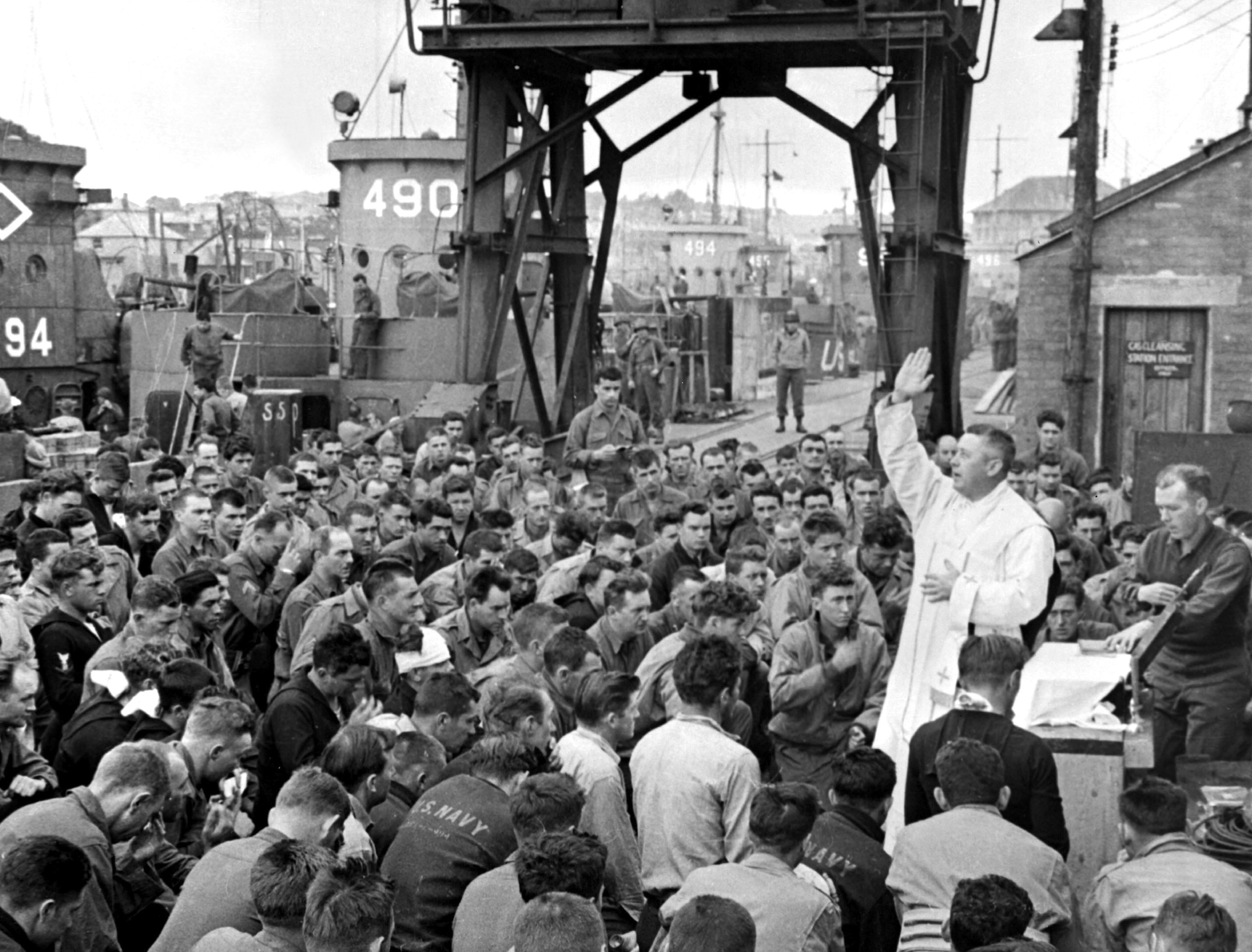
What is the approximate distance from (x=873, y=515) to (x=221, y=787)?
5300mm

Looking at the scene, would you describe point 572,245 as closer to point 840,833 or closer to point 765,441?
point 765,441

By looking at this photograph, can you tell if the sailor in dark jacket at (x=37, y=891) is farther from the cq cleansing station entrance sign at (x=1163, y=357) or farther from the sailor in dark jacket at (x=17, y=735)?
the cq cleansing station entrance sign at (x=1163, y=357)

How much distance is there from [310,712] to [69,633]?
1.97 m

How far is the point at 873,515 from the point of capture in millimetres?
10594

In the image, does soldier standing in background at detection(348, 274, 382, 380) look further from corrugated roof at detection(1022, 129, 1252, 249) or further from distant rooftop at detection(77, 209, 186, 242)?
distant rooftop at detection(77, 209, 186, 242)

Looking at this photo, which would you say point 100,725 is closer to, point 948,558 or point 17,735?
point 17,735

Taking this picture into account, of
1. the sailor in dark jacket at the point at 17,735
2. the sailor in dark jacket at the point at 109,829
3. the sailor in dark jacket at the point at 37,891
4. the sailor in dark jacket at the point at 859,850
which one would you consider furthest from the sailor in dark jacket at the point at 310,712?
the sailor in dark jacket at the point at 859,850

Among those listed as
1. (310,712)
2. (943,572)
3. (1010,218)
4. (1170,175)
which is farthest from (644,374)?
(1010,218)

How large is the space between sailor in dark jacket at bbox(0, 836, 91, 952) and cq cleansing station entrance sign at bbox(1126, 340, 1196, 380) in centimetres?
1835

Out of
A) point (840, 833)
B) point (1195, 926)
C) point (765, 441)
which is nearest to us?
point (1195, 926)

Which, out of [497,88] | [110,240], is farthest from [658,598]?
[110,240]

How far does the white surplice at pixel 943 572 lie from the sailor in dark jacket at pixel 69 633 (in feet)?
13.3

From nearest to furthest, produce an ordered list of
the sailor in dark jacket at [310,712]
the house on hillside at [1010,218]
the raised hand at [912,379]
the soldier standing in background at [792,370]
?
1. the sailor in dark jacket at [310,712]
2. the raised hand at [912,379]
3. the soldier standing in background at [792,370]
4. the house on hillside at [1010,218]

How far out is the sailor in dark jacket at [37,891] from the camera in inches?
194
